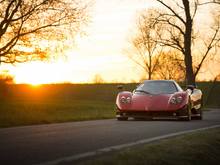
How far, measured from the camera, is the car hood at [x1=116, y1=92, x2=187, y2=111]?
58.1 feet

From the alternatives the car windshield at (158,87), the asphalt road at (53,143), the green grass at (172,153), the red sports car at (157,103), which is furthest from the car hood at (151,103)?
the green grass at (172,153)

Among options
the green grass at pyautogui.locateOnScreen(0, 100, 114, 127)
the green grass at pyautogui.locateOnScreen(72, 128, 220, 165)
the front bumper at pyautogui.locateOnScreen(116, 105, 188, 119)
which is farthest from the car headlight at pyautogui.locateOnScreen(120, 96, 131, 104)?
the green grass at pyautogui.locateOnScreen(72, 128, 220, 165)

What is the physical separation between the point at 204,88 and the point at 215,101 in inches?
190

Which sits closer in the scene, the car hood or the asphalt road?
the asphalt road

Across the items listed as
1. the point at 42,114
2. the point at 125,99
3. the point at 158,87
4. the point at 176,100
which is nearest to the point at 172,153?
the point at 176,100

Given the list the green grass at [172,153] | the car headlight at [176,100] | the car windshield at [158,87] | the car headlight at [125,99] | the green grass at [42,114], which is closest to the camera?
the green grass at [172,153]

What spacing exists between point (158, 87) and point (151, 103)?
1.17m

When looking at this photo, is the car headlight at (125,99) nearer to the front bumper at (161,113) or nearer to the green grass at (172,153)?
the front bumper at (161,113)

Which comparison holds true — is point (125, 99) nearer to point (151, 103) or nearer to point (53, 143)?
point (151, 103)

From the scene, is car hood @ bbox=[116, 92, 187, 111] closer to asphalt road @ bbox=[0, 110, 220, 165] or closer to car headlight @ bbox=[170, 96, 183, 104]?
car headlight @ bbox=[170, 96, 183, 104]

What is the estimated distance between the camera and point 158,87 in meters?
18.8

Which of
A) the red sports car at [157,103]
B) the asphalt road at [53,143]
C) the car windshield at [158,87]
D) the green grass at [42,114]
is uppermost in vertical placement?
the car windshield at [158,87]

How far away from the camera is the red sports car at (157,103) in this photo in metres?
17.7

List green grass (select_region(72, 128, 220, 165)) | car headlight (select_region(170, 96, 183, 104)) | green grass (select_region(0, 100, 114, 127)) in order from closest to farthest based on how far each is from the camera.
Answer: green grass (select_region(72, 128, 220, 165))
green grass (select_region(0, 100, 114, 127))
car headlight (select_region(170, 96, 183, 104))
